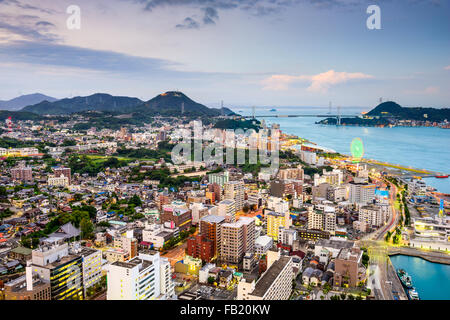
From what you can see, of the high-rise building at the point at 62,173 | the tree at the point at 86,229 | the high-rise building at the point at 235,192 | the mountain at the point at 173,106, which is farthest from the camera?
the mountain at the point at 173,106

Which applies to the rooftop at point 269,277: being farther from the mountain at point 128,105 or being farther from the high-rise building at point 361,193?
the mountain at point 128,105

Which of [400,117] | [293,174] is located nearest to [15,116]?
[293,174]

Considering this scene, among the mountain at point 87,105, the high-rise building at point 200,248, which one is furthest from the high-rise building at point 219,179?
the mountain at point 87,105

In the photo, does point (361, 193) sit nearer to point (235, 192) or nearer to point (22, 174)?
point (235, 192)

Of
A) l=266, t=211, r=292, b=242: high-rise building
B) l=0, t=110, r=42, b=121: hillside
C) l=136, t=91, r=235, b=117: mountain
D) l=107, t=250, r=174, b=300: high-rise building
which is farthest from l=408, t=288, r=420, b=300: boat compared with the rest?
l=136, t=91, r=235, b=117: mountain

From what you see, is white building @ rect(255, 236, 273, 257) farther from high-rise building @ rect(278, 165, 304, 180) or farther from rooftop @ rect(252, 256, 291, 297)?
high-rise building @ rect(278, 165, 304, 180)
